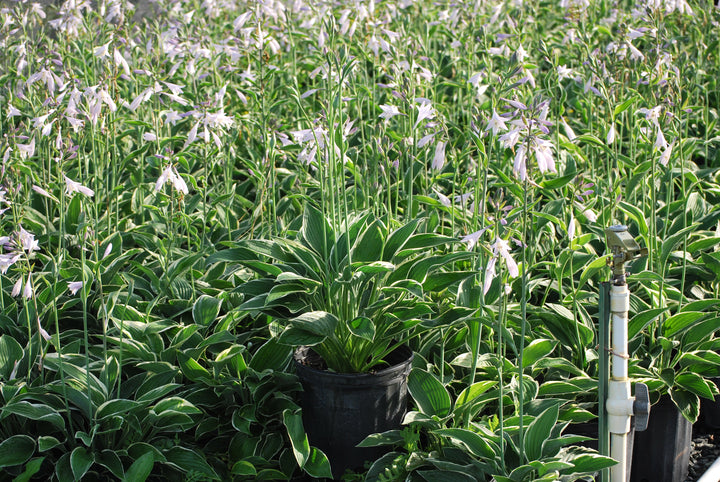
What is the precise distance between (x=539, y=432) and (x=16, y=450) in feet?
5.48

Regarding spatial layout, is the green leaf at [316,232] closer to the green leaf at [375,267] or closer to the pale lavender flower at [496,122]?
the green leaf at [375,267]

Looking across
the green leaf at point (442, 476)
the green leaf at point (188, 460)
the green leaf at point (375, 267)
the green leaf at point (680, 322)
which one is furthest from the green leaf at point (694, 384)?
the green leaf at point (188, 460)

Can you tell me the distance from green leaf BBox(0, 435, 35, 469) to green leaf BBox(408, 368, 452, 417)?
1268 mm

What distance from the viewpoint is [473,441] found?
7.75 ft

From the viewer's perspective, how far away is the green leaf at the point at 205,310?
296 cm

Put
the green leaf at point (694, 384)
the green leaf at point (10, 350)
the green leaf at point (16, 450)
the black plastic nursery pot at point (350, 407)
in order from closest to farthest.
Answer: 1. the green leaf at point (16, 450)
2. the black plastic nursery pot at point (350, 407)
3. the green leaf at point (694, 384)
4. the green leaf at point (10, 350)

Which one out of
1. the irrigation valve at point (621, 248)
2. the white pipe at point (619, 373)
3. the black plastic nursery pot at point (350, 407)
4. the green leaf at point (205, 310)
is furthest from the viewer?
the green leaf at point (205, 310)

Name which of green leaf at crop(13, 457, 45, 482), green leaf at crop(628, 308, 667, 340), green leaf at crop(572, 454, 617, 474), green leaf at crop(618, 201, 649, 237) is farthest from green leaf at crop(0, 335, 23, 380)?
green leaf at crop(618, 201, 649, 237)

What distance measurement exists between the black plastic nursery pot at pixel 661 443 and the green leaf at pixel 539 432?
0.59 metres

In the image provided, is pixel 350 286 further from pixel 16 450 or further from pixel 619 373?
pixel 16 450

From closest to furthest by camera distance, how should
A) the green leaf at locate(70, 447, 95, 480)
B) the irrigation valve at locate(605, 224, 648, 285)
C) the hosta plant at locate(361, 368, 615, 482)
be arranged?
the irrigation valve at locate(605, 224, 648, 285), the hosta plant at locate(361, 368, 615, 482), the green leaf at locate(70, 447, 95, 480)

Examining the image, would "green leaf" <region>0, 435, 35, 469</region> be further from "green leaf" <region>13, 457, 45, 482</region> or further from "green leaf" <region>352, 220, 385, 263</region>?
"green leaf" <region>352, 220, 385, 263</region>

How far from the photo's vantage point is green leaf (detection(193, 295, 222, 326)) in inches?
117

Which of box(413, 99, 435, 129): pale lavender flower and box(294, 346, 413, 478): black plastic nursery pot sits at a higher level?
box(413, 99, 435, 129): pale lavender flower
